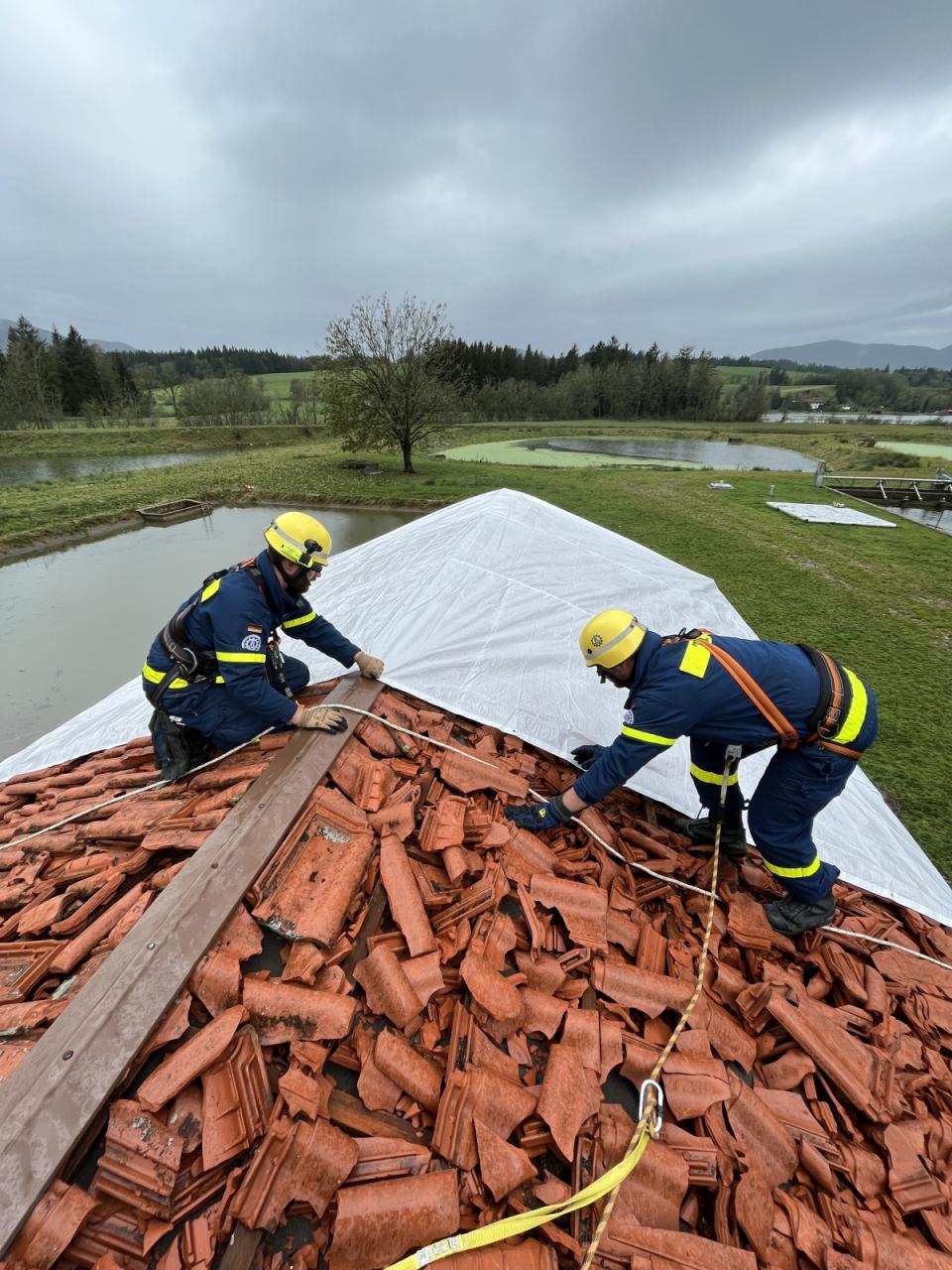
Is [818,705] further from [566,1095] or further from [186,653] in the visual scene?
[186,653]

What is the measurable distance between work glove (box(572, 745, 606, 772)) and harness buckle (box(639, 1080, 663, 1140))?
1.73 m

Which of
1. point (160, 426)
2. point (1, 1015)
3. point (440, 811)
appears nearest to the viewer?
point (1, 1015)

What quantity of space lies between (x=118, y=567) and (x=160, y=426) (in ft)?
127

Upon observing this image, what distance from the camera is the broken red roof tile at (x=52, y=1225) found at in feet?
4.13

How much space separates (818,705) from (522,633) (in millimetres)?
2467

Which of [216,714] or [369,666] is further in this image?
[369,666]

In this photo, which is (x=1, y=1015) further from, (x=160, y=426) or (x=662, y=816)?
(x=160, y=426)

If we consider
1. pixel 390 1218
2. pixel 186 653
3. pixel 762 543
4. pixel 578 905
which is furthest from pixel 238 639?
pixel 762 543

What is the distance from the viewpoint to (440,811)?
8.92 ft

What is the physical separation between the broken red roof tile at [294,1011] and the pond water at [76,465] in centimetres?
2699

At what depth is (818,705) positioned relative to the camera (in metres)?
2.55

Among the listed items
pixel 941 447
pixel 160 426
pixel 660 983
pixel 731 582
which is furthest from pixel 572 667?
pixel 160 426

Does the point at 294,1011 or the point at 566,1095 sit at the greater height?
the point at 294,1011

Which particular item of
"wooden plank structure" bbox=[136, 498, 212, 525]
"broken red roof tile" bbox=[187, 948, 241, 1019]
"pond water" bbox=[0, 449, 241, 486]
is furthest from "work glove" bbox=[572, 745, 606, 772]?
"pond water" bbox=[0, 449, 241, 486]
